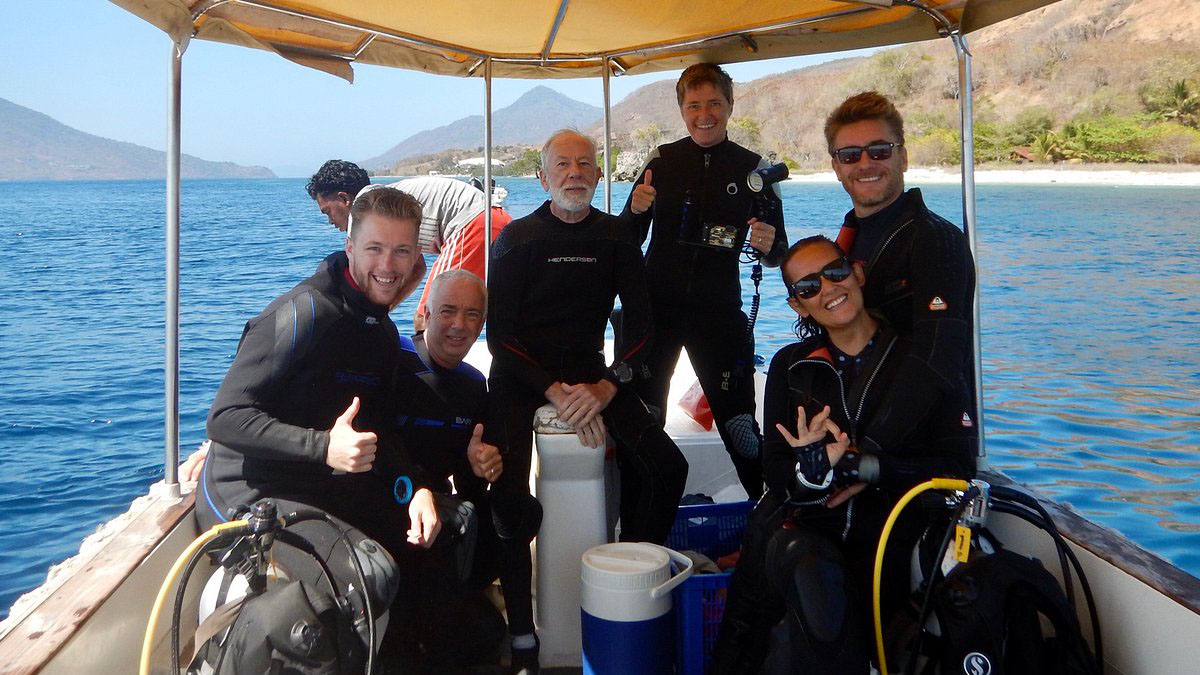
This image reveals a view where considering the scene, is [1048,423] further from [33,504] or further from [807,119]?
[807,119]

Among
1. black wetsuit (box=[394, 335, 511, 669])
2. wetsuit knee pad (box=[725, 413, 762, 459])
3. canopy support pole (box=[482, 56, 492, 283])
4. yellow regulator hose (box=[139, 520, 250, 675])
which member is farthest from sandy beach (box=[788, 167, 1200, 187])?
yellow regulator hose (box=[139, 520, 250, 675])

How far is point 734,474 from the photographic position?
3.72 metres

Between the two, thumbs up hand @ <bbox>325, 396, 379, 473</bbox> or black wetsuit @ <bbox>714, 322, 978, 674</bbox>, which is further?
black wetsuit @ <bbox>714, 322, 978, 674</bbox>

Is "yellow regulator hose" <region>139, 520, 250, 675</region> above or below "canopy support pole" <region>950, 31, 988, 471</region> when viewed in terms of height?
below

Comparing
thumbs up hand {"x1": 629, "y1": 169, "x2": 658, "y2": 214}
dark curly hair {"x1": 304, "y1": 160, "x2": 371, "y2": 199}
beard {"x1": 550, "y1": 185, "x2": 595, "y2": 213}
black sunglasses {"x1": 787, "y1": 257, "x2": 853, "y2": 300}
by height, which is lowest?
black sunglasses {"x1": 787, "y1": 257, "x2": 853, "y2": 300}

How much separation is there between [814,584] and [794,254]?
0.80m

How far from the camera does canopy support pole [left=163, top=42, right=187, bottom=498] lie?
2.40 metres

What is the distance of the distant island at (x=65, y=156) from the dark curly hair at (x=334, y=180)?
148597 mm

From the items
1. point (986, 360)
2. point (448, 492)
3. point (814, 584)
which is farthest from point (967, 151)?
point (986, 360)

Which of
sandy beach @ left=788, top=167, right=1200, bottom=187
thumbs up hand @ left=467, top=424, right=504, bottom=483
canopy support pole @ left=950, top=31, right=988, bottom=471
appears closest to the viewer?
thumbs up hand @ left=467, top=424, right=504, bottom=483

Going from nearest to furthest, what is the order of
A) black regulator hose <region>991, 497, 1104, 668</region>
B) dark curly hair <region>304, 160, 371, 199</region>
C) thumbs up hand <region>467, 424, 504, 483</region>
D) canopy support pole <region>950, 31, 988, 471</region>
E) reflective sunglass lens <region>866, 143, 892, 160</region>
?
black regulator hose <region>991, 497, 1104, 668</region> < reflective sunglass lens <region>866, 143, 892, 160</region> < thumbs up hand <region>467, 424, 504, 483</region> < canopy support pole <region>950, 31, 988, 471</region> < dark curly hair <region>304, 160, 371, 199</region>

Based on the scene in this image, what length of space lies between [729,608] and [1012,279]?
21335 mm

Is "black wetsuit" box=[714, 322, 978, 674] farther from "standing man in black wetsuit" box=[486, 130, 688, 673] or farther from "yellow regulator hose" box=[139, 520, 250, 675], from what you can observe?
"yellow regulator hose" box=[139, 520, 250, 675]

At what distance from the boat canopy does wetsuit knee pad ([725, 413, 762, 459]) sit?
1.38 m
